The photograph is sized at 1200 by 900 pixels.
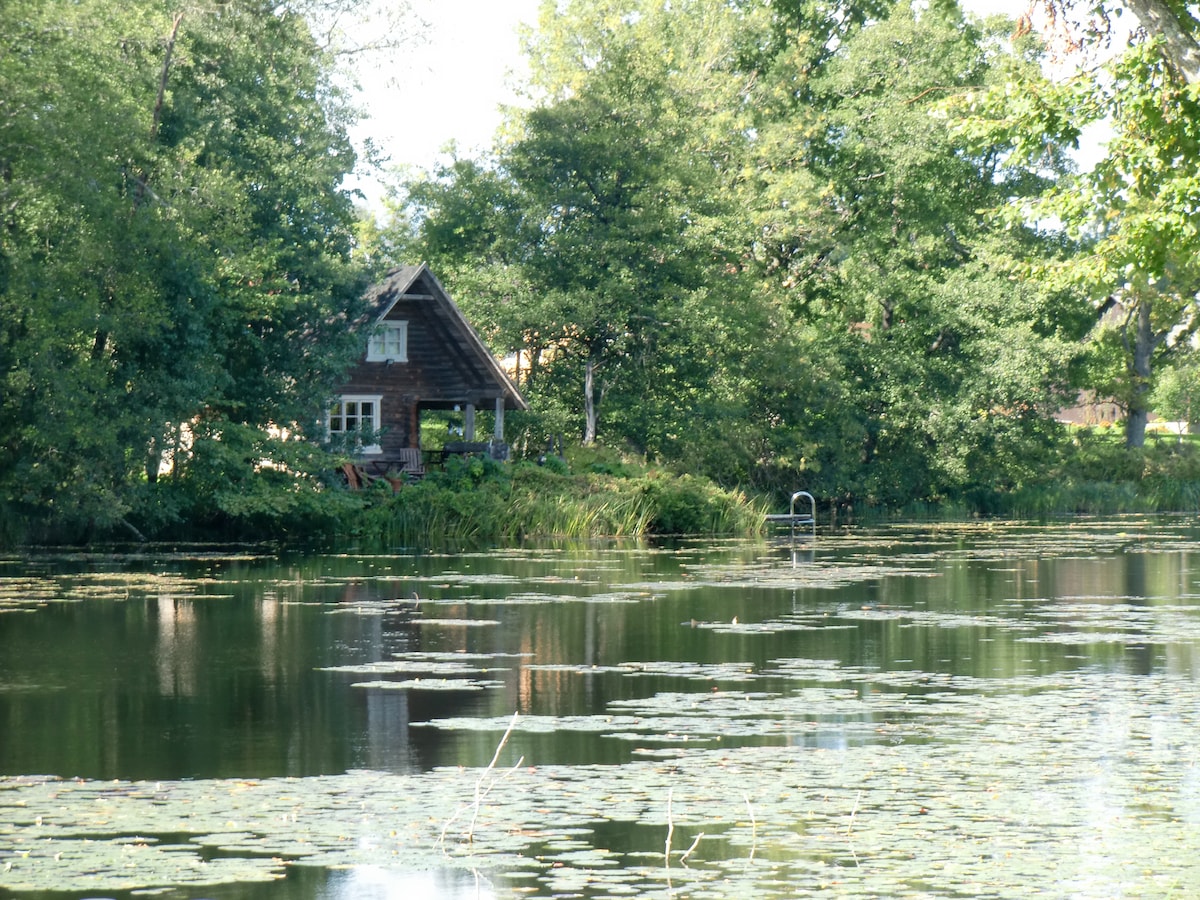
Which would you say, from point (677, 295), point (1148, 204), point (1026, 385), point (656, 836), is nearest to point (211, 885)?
point (656, 836)

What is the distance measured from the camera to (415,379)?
4525 cm

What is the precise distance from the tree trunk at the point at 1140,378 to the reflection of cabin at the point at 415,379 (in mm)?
26672

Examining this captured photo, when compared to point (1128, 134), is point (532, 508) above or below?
below

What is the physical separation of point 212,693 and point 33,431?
719 inches

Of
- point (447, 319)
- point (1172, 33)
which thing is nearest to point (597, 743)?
point (1172, 33)

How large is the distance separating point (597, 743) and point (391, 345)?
35267 millimetres

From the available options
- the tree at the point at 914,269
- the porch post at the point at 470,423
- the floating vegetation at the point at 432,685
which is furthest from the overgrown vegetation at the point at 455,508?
the floating vegetation at the point at 432,685

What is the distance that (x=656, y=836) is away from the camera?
8047 millimetres

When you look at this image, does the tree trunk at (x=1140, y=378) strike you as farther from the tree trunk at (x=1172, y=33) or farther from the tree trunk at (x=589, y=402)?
the tree trunk at (x=1172, y=33)

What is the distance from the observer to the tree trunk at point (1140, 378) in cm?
6091

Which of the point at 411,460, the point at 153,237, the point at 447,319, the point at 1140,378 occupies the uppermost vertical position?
the point at 447,319

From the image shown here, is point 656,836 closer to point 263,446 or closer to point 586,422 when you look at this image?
point 263,446

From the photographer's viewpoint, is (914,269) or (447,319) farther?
(914,269)

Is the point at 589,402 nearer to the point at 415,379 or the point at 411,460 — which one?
Result: the point at 415,379
